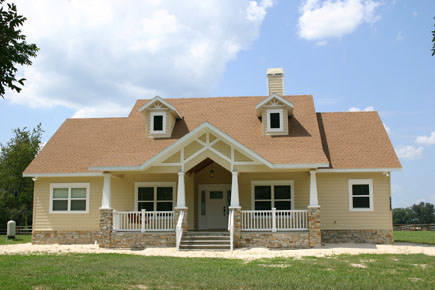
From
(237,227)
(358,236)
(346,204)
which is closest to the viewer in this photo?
(237,227)

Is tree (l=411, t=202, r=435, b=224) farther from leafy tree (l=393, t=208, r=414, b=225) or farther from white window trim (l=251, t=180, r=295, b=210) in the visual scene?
white window trim (l=251, t=180, r=295, b=210)

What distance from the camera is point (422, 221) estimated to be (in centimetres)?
8050

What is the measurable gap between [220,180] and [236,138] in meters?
2.26

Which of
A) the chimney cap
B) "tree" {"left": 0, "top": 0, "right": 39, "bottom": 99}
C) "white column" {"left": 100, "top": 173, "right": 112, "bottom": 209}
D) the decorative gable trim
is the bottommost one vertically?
"white column" {"left": 100, "top": 173, "right": 112, "bottom": 209}

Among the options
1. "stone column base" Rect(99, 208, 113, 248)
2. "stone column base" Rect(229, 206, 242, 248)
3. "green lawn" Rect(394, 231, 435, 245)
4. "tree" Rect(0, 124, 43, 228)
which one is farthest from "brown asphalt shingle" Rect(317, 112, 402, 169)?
"tree" Rect(0, 124, 43, 228)

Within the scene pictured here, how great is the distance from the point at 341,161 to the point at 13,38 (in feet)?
54.0

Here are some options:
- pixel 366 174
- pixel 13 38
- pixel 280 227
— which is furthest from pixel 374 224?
pixel 13 38

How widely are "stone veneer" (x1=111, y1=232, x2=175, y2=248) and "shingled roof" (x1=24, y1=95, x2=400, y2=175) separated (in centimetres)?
290

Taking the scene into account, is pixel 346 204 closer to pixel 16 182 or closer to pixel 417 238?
pixel 417 238

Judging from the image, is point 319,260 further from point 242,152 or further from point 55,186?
point 55,186

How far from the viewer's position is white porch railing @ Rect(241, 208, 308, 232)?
18469mm

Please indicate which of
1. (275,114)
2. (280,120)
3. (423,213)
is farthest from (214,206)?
(423,213)

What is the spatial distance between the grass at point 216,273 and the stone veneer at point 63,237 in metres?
6.61

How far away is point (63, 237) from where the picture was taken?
21.7m
